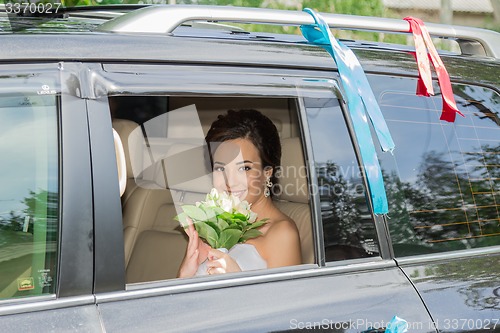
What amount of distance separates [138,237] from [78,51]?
1.21 metres

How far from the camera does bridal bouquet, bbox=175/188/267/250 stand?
2.86 m

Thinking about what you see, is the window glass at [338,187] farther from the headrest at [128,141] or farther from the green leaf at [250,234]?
the headrest at [128,141]

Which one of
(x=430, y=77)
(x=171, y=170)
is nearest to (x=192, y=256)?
(x=171, y=170)

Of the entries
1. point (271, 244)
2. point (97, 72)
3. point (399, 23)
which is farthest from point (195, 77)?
point (399, 23)

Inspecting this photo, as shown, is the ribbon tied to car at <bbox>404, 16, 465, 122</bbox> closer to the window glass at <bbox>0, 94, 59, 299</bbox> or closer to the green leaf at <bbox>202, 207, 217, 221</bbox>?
the green leaf at <bbox>202, 207, 217, 221</bbox>

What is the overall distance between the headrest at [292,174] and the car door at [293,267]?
0.06 metres

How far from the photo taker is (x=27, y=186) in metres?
2.18

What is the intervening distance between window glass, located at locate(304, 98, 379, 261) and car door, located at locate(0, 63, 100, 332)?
0.76 meters

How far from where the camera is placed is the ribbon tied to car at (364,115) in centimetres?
259

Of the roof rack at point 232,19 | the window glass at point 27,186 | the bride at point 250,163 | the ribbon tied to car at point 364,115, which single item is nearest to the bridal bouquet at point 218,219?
the bride at point 250,163

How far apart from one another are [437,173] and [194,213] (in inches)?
33.0

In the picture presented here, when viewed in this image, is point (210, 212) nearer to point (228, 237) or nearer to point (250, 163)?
point (228, 237)

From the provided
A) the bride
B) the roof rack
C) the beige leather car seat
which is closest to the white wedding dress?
the bride

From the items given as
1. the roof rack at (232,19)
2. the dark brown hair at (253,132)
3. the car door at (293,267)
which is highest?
the roof rack at (232,19)
